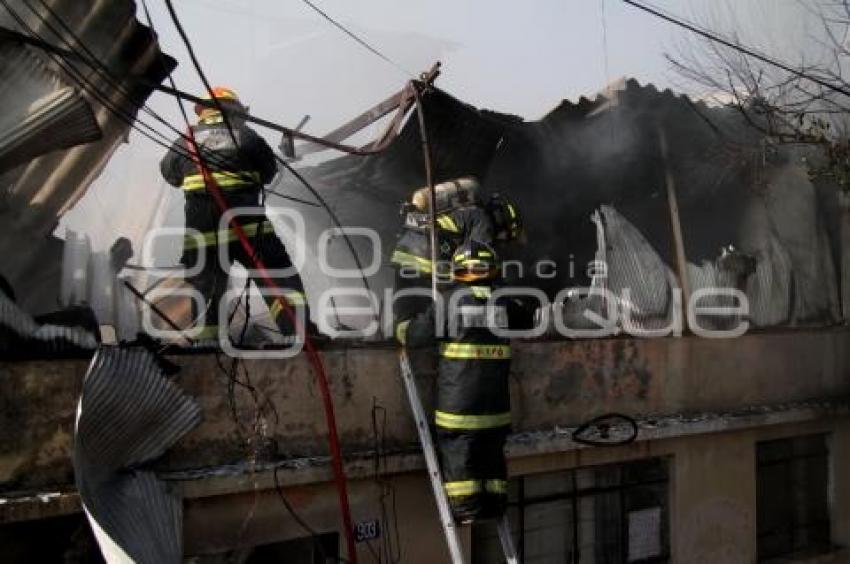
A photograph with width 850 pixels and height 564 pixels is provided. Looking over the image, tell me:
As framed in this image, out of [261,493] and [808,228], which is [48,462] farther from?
[808,228]

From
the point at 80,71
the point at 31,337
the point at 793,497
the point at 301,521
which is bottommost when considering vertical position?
the point at 793,497

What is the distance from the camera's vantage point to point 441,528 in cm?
530

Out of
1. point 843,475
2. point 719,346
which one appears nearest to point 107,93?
point 719,346

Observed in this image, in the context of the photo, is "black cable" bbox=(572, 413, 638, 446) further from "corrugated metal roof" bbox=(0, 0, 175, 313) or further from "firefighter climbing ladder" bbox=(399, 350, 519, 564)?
"corrugated metal roof" bbox=(0, 0, 175, 313)

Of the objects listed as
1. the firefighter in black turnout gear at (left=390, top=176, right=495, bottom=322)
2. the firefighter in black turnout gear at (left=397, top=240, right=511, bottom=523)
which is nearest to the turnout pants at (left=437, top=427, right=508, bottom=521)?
the firefighter in black turnout gear at (left=397, top=240, right=511, bottom=523)

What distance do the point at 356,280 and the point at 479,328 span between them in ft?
9.14

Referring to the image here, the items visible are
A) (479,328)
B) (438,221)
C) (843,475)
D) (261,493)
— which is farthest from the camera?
(843,475)

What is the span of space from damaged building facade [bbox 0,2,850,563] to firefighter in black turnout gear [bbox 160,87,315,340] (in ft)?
1.66

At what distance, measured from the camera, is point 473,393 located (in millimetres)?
4703

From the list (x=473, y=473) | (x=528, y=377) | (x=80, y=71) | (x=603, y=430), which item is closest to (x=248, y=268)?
(x=80, y=71)

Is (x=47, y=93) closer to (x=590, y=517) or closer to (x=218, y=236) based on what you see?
(x=218, y=236)

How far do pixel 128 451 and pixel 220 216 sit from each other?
5.89ft

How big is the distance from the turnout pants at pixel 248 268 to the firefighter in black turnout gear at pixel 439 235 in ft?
2.69

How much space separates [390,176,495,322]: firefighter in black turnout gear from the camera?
578cm
